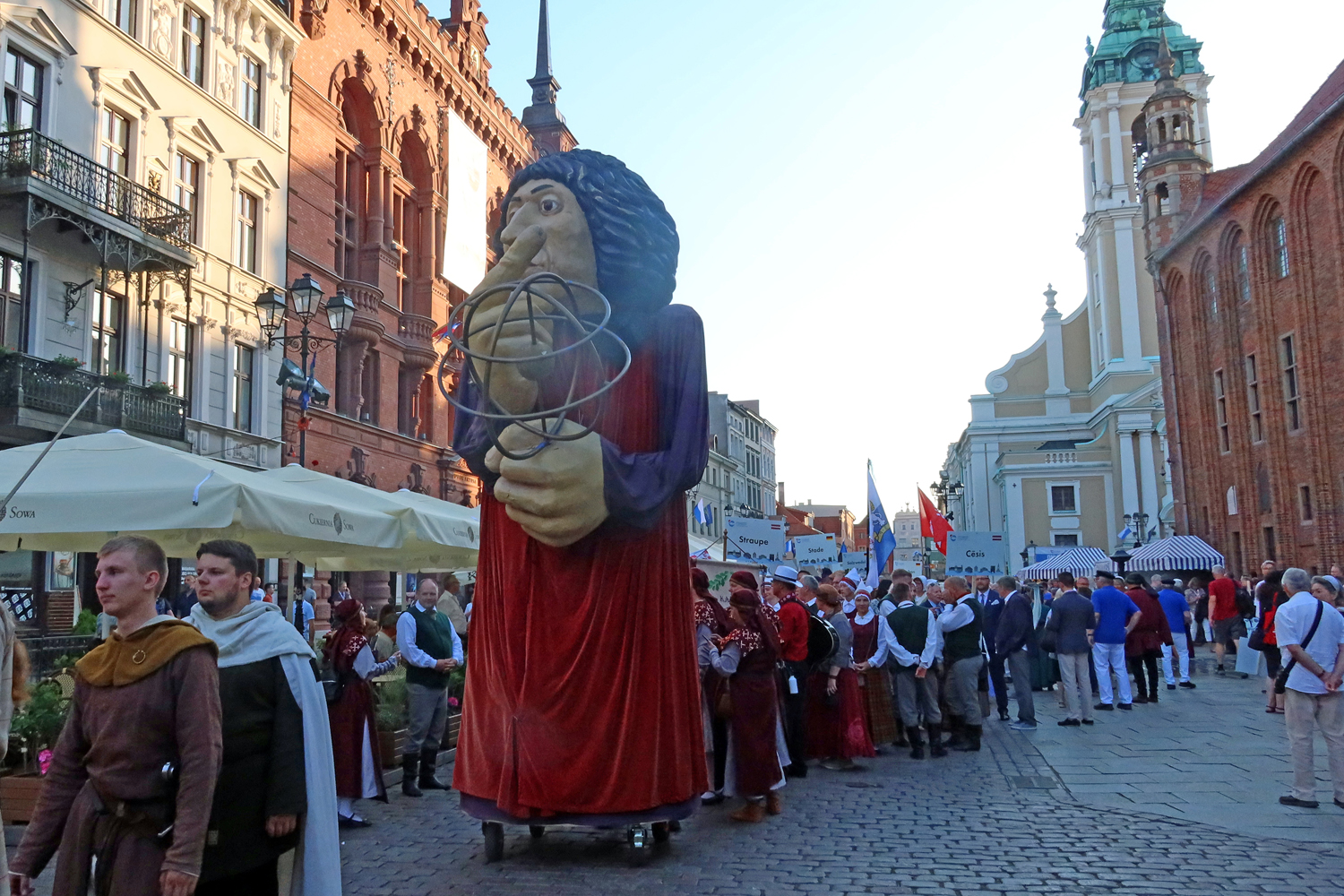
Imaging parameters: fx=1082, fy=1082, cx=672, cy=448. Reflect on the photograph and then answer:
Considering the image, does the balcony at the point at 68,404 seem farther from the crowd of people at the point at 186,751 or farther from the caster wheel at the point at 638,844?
the crowd of people at the point at 186,751

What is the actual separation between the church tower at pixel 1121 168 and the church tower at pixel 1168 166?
1907cm

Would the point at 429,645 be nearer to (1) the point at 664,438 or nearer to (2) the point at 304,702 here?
(1) the point at 664,438

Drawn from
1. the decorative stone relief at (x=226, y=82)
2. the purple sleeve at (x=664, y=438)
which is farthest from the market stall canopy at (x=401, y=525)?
the decorative stone relief at (x=226, y=82)

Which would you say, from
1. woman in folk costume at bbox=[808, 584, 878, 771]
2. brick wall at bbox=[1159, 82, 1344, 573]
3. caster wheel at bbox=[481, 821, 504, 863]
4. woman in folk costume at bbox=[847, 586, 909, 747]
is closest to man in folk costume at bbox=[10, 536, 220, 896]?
caster wheel at bbox=[481, 821, 504, 863]

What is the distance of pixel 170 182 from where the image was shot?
22750mm

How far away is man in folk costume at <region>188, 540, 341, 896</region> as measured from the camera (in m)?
3.62

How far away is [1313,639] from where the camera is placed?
8000mm

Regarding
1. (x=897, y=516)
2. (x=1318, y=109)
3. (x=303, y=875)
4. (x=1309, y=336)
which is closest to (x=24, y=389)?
(x=303, y=875)

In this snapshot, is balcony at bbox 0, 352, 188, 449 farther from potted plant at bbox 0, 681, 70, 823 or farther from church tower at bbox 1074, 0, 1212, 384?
church tower at bbox 1074, 0, 1212, 384

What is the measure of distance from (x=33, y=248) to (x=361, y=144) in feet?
45.5

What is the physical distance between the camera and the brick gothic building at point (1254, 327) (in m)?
29.7

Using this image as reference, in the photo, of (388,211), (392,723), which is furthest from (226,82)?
(392,723)

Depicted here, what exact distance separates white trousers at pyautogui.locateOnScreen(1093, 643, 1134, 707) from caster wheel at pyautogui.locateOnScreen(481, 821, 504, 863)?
11337mm

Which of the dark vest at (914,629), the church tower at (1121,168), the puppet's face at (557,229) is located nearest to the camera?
the puppet's face at (557,229)
